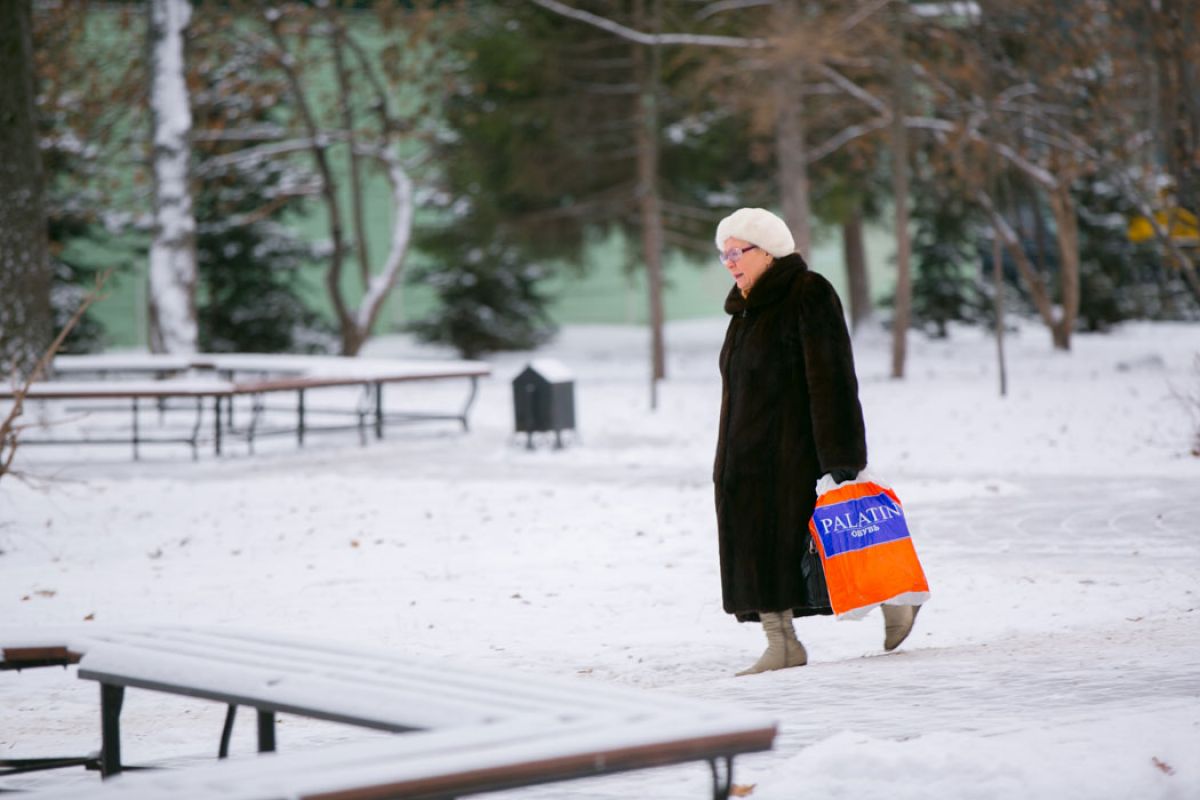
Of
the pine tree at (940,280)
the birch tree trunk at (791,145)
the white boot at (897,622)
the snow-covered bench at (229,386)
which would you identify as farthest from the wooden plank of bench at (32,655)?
the pine tree at (940,280)

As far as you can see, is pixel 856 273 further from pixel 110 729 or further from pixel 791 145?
pixel 110 729

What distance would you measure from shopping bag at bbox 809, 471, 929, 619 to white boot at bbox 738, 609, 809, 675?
0.27 metres

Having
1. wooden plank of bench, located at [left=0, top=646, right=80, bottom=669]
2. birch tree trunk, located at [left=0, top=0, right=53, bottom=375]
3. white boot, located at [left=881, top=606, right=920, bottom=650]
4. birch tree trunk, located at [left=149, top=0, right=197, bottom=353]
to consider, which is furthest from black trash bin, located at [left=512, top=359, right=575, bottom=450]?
wooden plank of bench, located at [left=0, top=646, right=80, bottom=669]

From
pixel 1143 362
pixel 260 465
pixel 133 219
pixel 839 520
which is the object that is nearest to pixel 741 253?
pixel 839 520

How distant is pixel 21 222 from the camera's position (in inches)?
705

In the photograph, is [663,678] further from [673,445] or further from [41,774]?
[673,445]

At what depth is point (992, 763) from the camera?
13.7 ft

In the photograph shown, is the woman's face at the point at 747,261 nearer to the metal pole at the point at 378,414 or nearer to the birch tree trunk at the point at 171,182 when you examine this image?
the metal pole at the point at 378,414

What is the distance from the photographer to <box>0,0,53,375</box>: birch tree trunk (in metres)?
17.5

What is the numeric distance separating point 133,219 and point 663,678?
85.4 ft

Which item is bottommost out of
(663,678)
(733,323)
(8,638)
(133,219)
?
(663,678)

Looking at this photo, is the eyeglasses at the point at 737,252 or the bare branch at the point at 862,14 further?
the bare branch at the point at 862,14

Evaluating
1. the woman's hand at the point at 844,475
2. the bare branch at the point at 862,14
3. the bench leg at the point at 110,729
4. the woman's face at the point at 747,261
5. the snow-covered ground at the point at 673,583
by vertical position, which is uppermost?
the bare branch at the point at 862,14

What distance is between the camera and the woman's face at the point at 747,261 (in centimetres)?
610
